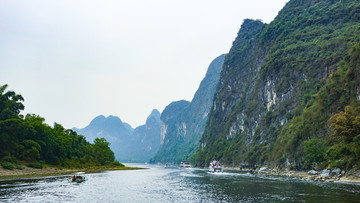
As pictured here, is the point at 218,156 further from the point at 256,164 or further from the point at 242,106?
the point at 256,164

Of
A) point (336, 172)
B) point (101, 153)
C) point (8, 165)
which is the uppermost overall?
point (101, 153)

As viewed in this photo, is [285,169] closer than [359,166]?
No

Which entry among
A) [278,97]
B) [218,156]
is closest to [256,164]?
[278,97]

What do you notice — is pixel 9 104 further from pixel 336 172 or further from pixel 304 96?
pixel 304 96

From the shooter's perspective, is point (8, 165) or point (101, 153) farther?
point (101, 153)

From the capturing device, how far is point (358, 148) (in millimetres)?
56094

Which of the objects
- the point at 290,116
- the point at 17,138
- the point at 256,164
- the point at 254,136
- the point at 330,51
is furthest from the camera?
the point at 254,136

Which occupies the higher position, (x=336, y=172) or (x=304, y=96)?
(x=304, y=96)

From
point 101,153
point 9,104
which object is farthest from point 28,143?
point 101,153

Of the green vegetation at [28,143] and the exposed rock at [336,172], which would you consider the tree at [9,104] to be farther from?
the exposed rock at [336,172]

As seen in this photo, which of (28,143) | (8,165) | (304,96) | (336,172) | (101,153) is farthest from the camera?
(101,153)

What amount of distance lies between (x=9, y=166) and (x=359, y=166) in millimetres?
81979

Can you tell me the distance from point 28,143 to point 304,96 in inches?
3954

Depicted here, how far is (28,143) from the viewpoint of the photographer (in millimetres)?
83875
